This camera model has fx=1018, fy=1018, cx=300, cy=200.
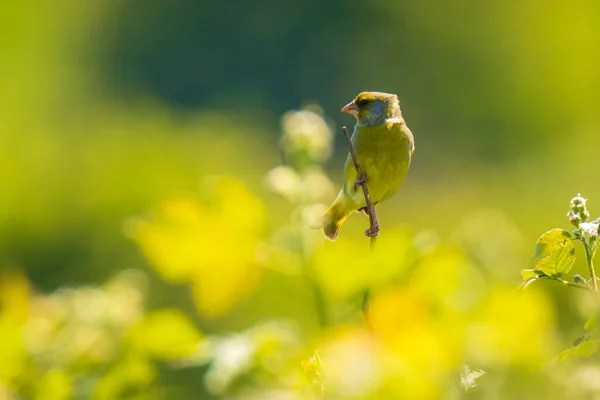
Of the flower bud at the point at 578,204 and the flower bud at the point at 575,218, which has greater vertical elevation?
the flower bud at the point at 578,204

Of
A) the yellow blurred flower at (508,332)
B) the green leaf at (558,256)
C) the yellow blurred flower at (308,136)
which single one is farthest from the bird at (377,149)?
the yellow blurred flower at (508,332)

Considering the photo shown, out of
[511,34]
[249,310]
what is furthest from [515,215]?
[511,34]

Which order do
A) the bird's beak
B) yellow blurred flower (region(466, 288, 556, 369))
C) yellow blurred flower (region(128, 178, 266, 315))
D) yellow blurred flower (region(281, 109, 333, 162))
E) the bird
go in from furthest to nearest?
the bird's beak → the bird → yellow blurred flower (region(281, 109, 333, 162)) → yellow blurred flower (region(128, 178, 266, 315)) → yellow blurred flower (region(466, 288, 556, 369))

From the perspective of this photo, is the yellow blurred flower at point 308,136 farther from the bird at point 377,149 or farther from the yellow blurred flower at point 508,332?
the bird at point 377,149

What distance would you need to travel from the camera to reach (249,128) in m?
6.93

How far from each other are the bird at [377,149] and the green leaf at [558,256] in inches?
27.4

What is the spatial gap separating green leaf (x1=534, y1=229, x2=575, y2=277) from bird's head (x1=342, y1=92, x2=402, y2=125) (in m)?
0.86

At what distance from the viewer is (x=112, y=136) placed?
460cm

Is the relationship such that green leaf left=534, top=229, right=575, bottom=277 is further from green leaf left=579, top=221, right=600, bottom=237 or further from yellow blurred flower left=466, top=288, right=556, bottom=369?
yellow blurred flower left=466, top=288, right=556, bottom=369

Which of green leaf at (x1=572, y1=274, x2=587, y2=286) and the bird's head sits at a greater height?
the bird's head

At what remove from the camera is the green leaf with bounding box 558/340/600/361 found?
0.47 meters

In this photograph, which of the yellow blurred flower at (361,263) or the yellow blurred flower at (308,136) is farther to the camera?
the yellow blurred flower at (308,136)

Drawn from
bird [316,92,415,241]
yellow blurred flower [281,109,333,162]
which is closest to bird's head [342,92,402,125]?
bird [316,92,415,241]

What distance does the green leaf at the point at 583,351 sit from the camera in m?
0.47
